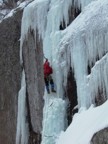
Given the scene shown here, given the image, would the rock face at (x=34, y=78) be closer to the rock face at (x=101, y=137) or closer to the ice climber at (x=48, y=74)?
the ice climber at (x=48, y=74)

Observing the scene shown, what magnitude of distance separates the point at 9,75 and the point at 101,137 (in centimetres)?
880

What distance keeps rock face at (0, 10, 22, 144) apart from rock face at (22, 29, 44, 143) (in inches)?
50.6

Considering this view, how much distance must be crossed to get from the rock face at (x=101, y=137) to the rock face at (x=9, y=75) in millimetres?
7838

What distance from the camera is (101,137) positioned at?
9023mm

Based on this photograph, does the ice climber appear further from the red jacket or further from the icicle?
the icicle

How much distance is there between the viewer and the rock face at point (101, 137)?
29.3 ft

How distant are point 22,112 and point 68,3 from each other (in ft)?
12.8

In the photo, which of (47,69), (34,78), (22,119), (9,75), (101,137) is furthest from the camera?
(9,75)

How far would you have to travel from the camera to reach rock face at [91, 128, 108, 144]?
8938 millimetres

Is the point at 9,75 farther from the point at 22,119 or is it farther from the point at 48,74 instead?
the point at 48,74

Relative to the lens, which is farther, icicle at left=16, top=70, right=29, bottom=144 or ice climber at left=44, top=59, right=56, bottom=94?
icicle at left=16, top=70, right=29, bottom=144

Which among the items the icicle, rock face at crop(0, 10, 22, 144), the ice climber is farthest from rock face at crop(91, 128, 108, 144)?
rock face at crop(0, 10, 22, 144)

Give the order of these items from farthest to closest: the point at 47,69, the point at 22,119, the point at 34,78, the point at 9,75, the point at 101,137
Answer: the point at 9,75, the point at 22,119, the point at 34,78, the point at 47,69, the point at 101,137

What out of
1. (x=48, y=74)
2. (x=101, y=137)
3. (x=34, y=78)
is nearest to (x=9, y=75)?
(x=34, y=78)
